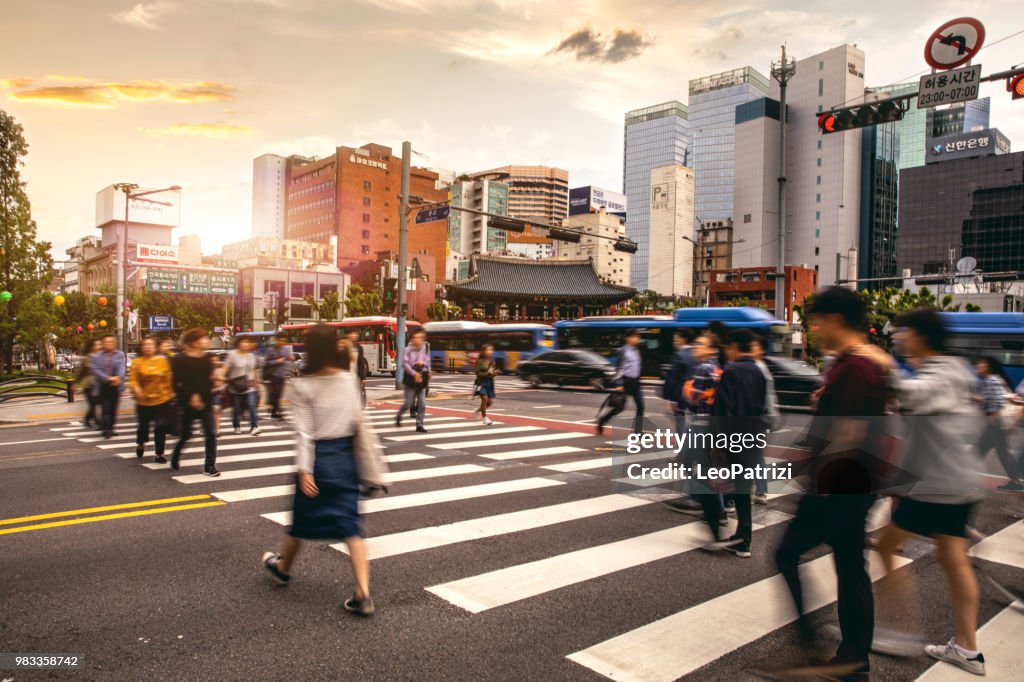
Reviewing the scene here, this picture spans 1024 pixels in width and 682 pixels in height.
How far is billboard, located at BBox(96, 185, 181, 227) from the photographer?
120062 mm

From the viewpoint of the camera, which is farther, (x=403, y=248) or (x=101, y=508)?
(x=403, y=248)

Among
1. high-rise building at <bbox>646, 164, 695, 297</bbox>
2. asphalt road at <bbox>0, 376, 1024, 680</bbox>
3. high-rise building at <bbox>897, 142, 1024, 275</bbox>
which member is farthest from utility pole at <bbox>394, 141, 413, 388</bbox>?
high-rise building at <bbox>646, 164, 695, 297</bbox>

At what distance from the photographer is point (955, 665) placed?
3.63 m

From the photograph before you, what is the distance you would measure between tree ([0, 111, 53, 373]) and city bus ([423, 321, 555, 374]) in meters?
16.5

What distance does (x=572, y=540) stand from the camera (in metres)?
5.82

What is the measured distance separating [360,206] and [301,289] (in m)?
31.1

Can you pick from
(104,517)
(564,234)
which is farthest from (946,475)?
(564,234)

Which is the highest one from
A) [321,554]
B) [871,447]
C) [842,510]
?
[871,447]

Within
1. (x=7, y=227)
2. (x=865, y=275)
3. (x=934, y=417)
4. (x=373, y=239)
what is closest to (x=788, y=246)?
(x=865, y=275)

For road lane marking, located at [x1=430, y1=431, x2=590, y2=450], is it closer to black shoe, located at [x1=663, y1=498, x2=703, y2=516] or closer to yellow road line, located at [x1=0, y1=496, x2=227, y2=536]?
yellow road line, located at [x1=0, y1=496, x2=227, y2=536]

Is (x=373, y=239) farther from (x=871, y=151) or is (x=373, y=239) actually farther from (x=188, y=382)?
(x=188, y=382)

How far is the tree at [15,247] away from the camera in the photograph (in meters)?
23.2

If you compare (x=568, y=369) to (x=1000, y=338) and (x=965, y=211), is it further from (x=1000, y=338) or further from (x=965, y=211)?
(x=965, y=211)

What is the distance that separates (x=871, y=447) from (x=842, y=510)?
0.36 metres
